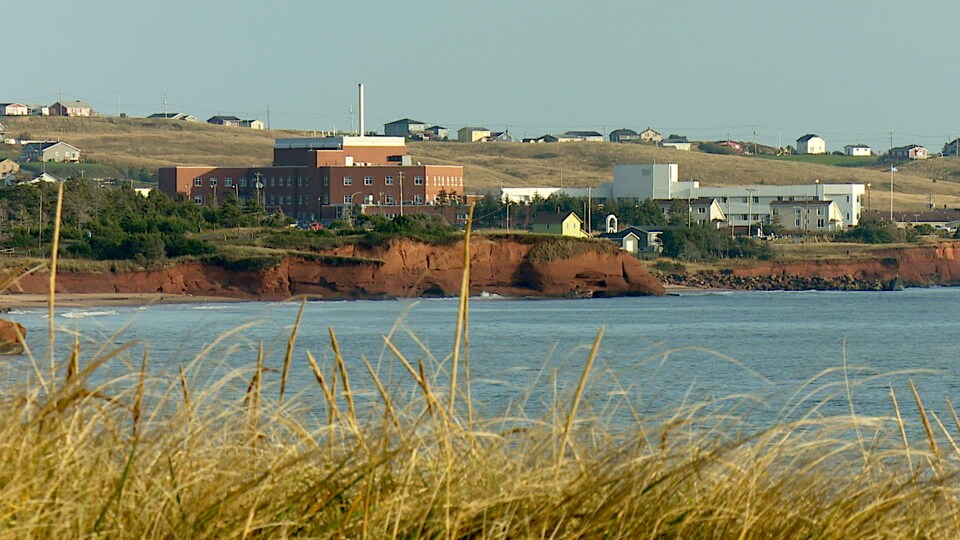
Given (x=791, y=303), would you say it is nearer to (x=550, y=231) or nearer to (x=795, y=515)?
(x=550, y=231)

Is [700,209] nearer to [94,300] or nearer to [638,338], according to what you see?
[94,300]

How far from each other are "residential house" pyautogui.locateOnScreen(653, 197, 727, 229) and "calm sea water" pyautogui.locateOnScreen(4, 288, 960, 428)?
3613 cm

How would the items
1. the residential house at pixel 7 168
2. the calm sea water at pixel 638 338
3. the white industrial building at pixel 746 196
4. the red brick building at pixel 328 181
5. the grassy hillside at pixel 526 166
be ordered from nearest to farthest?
the calm sea water at pixel 638 338, the red brick building at pixel 328 181, the white industrial building at pixel 746 196, the residential house at pixel 7 168, the grassy hillside at pixel 526 166

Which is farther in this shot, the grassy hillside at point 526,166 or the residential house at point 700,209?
the grassy hillside at point 526,166

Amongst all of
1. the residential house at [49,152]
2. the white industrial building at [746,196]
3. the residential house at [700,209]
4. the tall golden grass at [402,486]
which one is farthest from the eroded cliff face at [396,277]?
the residential house at [49,152]

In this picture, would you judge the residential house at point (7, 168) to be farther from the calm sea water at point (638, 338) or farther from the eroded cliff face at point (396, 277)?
the calm sea water at point (638, 338)

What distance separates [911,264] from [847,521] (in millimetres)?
100084

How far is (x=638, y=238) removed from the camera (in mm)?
102188

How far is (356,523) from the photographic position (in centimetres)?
368

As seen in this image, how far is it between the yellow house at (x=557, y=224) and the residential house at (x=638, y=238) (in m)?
2.12

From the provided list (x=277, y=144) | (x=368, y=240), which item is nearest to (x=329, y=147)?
(x=277, y=144)

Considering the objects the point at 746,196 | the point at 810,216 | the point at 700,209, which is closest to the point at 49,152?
the point at 700,209

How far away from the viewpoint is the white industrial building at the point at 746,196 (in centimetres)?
12381

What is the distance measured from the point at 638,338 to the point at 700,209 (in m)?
78.0
